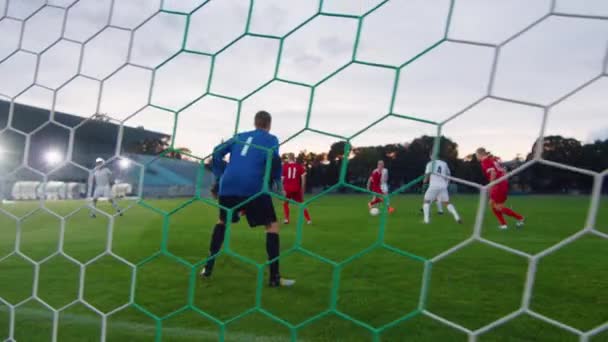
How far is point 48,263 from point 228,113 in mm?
2222

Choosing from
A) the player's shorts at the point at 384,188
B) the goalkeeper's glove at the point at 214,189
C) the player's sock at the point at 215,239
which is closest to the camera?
the player's shorts at the point at 384,188

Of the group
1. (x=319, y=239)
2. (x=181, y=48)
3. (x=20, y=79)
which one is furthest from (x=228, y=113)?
(x=319, y=239)

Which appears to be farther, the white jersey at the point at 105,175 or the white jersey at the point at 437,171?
the white jersey at the point at 105,175

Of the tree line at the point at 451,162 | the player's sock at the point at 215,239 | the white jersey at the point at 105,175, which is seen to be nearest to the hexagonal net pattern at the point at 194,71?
the tree line at the point at 451,162

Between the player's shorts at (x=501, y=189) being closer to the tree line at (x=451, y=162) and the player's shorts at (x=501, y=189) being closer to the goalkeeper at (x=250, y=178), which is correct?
the tree line at (x=451, y=162)

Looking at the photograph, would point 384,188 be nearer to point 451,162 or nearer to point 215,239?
point 451,162

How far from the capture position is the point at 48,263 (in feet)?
9.43

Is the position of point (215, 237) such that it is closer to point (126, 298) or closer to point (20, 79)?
point (126, 298)

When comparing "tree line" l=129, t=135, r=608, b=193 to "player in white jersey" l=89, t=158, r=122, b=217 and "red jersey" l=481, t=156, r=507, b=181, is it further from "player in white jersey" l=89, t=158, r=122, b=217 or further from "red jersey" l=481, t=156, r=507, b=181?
"player in white jersey" l=89, t=158, r=122, b=217

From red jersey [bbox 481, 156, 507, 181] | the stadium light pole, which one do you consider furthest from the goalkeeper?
red jersey [bbox 481, 156, 507, 181]

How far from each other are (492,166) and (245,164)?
0.97 m

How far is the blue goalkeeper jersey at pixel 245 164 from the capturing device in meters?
1.44

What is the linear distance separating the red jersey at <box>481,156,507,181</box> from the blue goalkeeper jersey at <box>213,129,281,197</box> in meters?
0.61

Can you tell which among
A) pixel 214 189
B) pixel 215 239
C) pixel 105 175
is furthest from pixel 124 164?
pixel 105 175
